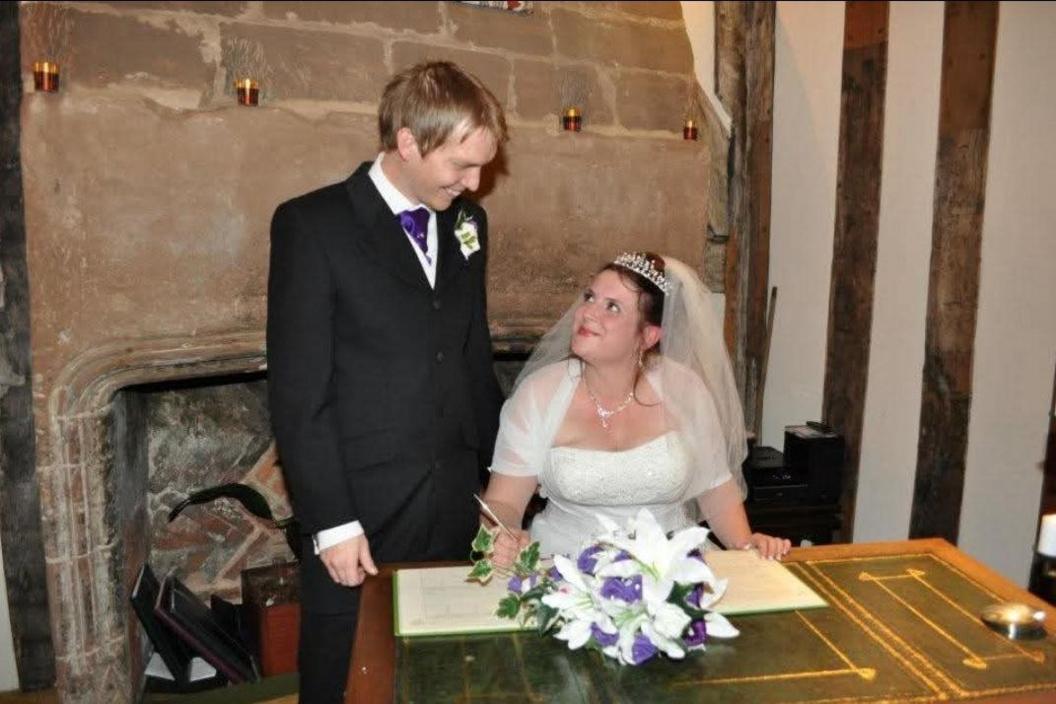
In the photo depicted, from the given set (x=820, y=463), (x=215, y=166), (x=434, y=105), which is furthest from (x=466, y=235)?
(x=820, y=463)

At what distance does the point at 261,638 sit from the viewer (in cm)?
312

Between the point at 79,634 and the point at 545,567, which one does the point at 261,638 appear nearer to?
the point at 79,634

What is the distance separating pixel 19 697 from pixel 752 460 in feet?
9.03

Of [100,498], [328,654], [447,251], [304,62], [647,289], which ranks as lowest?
[328,654]

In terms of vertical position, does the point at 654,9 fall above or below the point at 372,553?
above

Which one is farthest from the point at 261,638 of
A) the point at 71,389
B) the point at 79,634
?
the point at 71,389

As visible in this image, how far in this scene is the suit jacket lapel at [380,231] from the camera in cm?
197

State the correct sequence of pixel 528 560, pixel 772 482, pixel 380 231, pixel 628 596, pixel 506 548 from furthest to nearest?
1. pixel 772 482
2. pixel 380 231
3. pixel 506 548
4. pixel 528 560
5. pixel 628 596

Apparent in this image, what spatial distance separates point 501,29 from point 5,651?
265cm

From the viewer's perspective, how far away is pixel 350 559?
186 cm

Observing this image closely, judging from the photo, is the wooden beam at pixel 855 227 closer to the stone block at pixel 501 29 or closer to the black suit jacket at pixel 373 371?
the stone block at pixel 501 29

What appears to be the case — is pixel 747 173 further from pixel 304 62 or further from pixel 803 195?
pixel 304 62

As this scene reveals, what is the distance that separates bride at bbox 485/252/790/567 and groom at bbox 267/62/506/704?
22cm

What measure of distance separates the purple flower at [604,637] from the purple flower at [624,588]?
0.06 m
